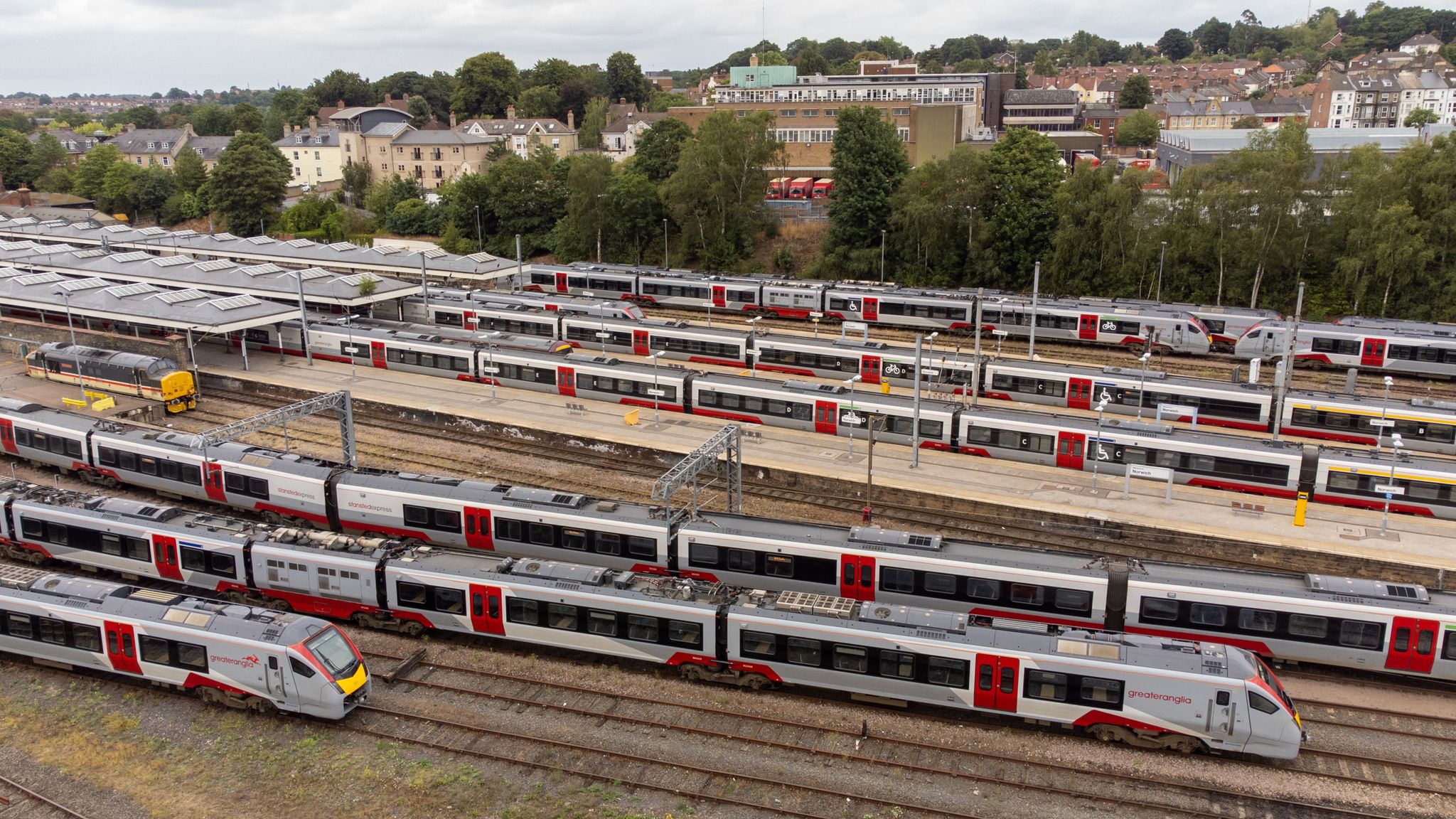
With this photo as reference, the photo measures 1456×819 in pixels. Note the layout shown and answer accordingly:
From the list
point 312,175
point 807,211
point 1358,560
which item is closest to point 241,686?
point 1358,560

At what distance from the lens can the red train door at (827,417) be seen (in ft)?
129

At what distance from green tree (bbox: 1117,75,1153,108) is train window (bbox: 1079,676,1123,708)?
168 metres

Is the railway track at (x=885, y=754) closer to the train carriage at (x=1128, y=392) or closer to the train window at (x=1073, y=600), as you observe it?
the train window at (x=1073, y=600)

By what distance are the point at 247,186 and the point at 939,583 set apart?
9520 cm

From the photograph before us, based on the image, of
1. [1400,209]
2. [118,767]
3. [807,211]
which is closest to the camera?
[118,767]

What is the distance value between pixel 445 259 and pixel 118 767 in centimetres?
5231

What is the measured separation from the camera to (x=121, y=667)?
22.5 metres

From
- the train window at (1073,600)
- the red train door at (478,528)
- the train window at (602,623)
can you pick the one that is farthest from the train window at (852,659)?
the red train door at (478,528)

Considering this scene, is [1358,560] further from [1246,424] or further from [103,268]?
[103,268]

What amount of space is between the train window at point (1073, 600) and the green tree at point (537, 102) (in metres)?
128

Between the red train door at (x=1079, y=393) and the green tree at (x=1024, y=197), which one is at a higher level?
the green tree at (x=1024, y=197)

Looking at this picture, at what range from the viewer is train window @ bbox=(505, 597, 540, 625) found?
2361 centimetres

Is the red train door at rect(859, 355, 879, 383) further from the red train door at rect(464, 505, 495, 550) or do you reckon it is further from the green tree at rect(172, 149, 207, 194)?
the green tree at rect(172, 149, 207, 194)

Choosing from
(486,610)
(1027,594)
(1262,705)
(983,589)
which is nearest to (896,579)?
(983,589)
